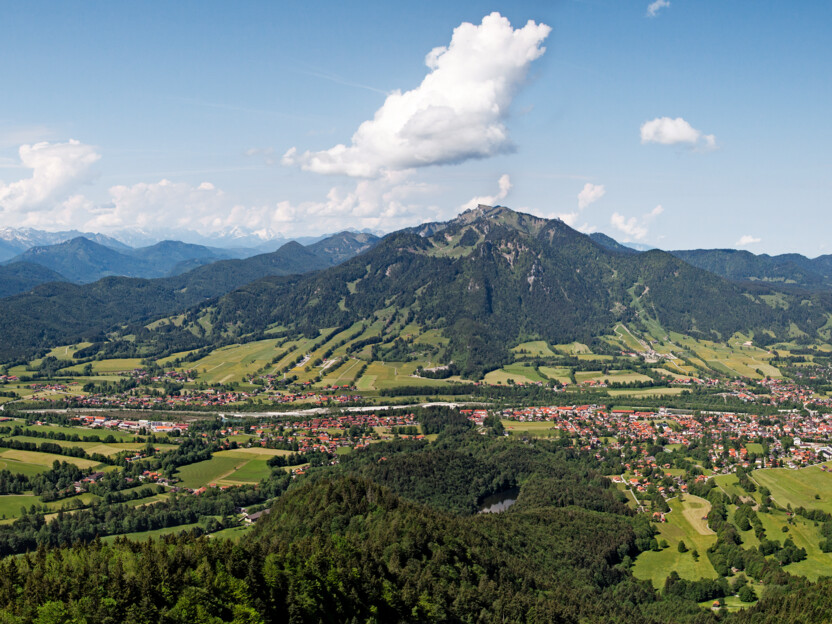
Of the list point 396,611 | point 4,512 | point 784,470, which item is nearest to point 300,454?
point 4,512

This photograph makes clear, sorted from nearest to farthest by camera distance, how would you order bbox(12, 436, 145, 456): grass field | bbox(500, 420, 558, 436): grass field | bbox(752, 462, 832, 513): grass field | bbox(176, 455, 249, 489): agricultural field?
bbox(752, 462, 832, 513): grass field → bbox(176, 455, 249, 489): agricultural field → bbox(12, 436, 145, 456): grass field → bbox(500, 420, 558, 436): grass field

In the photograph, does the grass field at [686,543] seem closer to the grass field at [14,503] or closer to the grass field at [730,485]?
the grass field at [730,485]

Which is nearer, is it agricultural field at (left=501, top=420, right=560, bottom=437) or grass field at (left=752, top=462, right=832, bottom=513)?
grass field at (left=752, top=462, right=832, bottom=513)

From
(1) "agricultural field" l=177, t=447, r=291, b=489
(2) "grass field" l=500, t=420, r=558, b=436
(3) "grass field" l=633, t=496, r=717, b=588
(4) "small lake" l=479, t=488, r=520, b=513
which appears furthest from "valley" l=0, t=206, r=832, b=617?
(2) "grass field" l=500, t=420, r=558, b=436

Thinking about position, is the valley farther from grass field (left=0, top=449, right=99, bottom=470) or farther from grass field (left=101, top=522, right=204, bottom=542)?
grass field (left=0, top=449, right=99, bottom=470)

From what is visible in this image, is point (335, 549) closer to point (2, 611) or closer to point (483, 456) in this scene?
point (2, 611)

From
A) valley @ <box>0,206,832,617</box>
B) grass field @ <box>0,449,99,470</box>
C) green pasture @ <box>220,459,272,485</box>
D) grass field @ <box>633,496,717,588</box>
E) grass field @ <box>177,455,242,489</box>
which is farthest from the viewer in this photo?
grass field @ <box>0,449,99,470</box>

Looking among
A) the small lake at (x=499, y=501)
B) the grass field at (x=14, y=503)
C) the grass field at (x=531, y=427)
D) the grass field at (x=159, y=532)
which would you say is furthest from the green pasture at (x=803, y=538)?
the grass field at (x=14, y=503)
